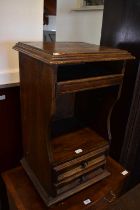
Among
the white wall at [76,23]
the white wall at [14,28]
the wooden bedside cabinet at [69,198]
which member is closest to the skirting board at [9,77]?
the white wall at [14,28]

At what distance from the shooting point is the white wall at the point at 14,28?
3.07 feet

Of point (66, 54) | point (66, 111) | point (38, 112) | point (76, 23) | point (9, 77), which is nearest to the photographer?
point (66, 54)

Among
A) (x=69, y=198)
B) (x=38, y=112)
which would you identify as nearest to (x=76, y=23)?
(x=38, y=112)

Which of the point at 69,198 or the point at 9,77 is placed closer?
Answer: the point at 69,198

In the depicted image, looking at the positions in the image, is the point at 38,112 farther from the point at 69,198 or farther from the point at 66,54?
the point at 69,198

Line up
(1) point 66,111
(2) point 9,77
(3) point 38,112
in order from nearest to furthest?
(3) point 38,112 < (2) point 9,77 < (1) point 66,111

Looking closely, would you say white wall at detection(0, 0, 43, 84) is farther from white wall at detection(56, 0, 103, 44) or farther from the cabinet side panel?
white wall at detection(56, 0, 103, 44)

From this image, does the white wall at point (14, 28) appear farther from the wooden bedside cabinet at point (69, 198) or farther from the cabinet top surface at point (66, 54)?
the wooden bedside cabinet at point (69, 198)

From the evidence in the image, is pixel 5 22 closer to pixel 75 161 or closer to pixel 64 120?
pixel 64 120

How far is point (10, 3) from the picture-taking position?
0.92 metres

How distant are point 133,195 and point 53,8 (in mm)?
1930

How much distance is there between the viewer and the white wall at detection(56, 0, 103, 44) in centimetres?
182

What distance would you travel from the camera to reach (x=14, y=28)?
0.97 metres

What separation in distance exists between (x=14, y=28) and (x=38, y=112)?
45 centimetres
